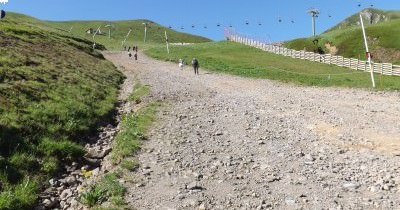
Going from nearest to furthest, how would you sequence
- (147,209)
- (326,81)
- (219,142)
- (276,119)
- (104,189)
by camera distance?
(147,209), (104,189), (219,142), (276,119), (326,81)

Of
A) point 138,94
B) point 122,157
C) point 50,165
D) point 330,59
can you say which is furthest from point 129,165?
point 330,59

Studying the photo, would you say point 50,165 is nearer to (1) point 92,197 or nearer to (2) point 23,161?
(2) point 23,161

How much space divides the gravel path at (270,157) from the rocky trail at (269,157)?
29mm

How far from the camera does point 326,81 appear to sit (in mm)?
47094

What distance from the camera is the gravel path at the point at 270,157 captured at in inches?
498

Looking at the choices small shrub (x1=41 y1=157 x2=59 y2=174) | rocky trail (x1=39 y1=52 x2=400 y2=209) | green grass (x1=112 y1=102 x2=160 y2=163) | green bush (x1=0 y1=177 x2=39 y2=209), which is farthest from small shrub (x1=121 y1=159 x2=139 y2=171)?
green bush (x1=0 y1=177 x2=39 y2=209)

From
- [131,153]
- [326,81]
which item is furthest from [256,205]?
[326,81]

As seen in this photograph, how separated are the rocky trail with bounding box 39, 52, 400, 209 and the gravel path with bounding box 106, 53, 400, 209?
29 mm

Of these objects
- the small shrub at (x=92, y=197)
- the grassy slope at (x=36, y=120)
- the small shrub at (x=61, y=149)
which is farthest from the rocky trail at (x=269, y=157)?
the grassy slope at (x=36, y=120)

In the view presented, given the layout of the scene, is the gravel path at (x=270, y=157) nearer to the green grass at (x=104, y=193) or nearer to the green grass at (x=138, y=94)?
the green grass at (x=104, y=193)

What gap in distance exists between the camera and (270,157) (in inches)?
655

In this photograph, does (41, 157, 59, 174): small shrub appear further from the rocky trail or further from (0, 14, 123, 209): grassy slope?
the rocky trail

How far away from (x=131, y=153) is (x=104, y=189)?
12.3 ft

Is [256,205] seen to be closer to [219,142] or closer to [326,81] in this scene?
[219,142]
